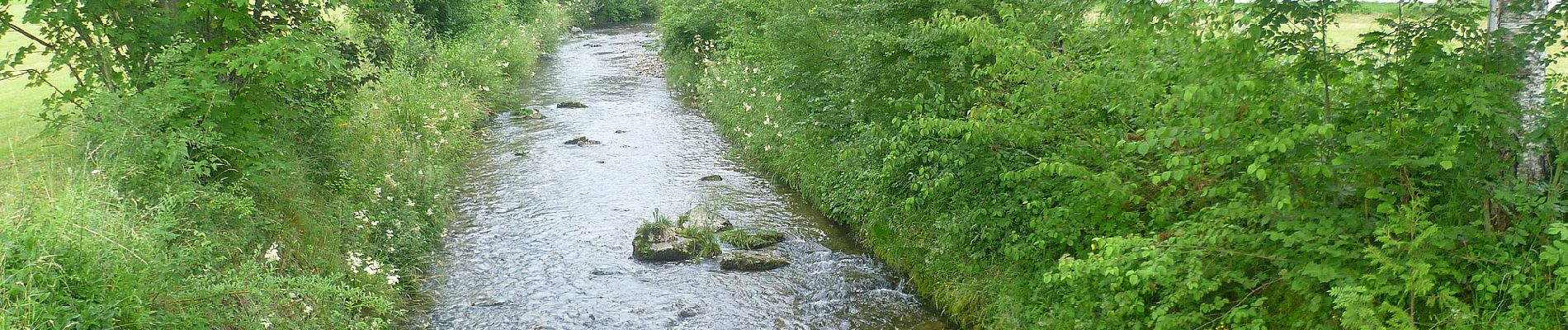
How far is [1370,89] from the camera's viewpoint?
5.17 m

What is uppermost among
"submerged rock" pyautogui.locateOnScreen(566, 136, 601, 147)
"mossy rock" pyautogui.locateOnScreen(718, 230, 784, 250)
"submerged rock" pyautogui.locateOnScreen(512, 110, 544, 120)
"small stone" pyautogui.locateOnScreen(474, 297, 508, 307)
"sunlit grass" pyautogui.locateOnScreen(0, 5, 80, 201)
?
"sunlit grass" pyautogui.locateOnScreen(0, 5, 80, 201)

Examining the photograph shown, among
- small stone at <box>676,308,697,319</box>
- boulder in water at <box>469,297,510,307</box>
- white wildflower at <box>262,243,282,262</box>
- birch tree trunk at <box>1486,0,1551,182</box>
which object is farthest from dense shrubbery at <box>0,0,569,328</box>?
birch tree trunk at <box>1486,0,1551,182</box>

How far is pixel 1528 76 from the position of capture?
188 inches

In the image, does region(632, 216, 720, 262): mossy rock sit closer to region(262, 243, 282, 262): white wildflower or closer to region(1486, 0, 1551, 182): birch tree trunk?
region(262, 243, 282, 262): white wildflower

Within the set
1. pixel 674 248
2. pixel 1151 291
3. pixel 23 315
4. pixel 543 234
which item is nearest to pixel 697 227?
pixel 674 248

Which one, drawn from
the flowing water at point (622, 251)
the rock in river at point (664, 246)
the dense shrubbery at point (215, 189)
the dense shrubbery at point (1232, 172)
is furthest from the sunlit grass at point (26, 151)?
the dense shrubbery at point (1232, 172)

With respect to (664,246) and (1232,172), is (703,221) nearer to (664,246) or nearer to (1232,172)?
(664,246)

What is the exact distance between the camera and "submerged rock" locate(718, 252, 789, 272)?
10.6m

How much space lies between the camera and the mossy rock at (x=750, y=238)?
1144 centimetres

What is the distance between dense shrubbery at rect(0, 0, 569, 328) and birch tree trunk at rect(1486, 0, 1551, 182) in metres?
7.03

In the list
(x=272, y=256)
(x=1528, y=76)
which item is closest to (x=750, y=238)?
(x=272, y=256)

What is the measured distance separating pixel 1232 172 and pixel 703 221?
7.02 meters

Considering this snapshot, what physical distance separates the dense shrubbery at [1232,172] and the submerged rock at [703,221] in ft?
10.2

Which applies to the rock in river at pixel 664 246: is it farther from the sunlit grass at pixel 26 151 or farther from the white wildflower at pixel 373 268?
the sunlit grass at pixel 26 151
